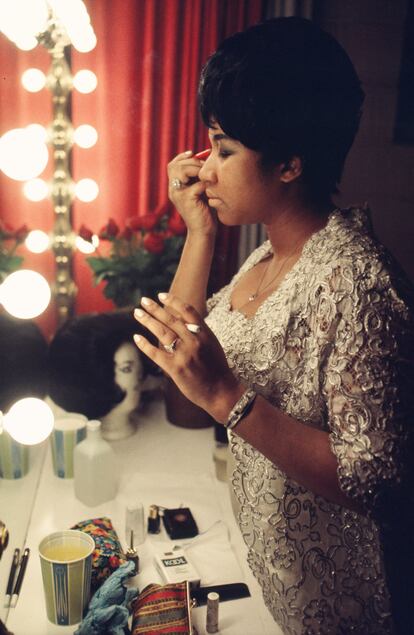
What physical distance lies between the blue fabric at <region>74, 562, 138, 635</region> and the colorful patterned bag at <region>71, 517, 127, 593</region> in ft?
0.12

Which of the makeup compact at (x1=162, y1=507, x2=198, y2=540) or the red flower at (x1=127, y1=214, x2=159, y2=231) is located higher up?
the red flower at (x1=127, y1=214, x2=159, y2=231)

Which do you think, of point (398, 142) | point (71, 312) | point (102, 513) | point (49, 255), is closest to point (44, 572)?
point (102, 513)

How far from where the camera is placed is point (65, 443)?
4.64 ft

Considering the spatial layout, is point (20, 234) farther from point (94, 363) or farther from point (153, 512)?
point (153, 512)

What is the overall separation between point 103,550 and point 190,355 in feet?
1.75

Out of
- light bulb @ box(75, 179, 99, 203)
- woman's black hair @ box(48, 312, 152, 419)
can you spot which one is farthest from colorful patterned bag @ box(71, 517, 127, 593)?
light bulb @ box(75, 179, 99, 203)

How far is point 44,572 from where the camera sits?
0.98m

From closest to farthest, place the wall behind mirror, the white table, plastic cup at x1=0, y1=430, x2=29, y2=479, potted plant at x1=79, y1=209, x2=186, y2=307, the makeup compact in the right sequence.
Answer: the white table < the makeup compact < plastic cup at x1=0, y1=430, x2=29, y2=479 < potted plant at x1=79, y1=209, x2=186, y2=307 < the wall behind mirror

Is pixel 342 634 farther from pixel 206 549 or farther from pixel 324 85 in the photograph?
pixel 324 85

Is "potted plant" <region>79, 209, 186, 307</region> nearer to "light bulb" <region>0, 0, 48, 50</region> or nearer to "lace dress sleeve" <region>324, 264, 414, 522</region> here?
"light bulb" <region>0, 0, 48, 50</region>

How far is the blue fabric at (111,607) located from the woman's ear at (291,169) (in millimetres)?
676

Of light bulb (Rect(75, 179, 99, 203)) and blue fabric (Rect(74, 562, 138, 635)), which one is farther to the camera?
light bulb (Rect(75, 179, 99, 203))

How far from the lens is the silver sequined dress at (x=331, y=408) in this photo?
2.31ft

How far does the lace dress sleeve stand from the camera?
695 millimetres
